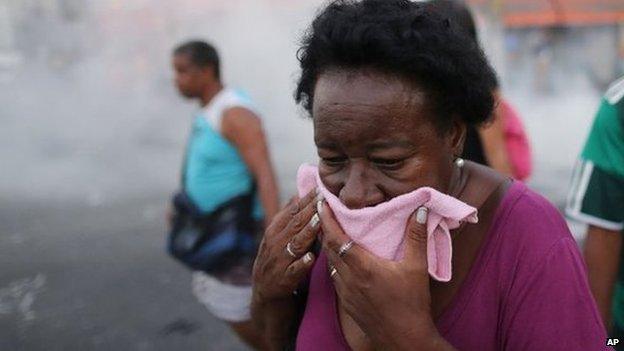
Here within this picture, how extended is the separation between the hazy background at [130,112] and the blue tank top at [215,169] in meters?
1.72

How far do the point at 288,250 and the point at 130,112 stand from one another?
783 centimetres

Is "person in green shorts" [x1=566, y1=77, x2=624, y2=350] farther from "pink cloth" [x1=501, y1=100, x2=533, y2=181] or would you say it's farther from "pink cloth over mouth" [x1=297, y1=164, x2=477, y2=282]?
"pink cloth" [x1=501, y1=100, x2=533, y2=181]

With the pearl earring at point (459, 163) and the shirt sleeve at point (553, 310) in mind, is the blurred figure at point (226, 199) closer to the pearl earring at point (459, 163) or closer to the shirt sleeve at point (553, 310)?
the pearl earring at point (459, 163)

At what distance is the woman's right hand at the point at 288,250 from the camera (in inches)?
59.1

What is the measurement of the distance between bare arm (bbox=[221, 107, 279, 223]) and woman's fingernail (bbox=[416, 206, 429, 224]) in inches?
85.3

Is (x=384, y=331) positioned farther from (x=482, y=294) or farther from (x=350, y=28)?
(x=350, y=28)

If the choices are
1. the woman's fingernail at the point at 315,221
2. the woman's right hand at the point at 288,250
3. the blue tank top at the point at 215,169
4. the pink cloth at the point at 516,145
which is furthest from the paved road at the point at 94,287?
the woman's fingernail at the point at 315,221

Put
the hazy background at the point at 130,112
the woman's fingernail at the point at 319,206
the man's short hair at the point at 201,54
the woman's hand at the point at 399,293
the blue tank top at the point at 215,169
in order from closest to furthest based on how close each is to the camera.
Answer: the woman's hand at the point at 399,293
the woman's fingernail at the point at 319,206
the blue tank top at the point at 215,169
the man's short hair at the point at 201,54
the hazy background at the point at 130,112

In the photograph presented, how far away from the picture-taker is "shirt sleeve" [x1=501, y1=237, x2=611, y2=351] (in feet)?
4.40

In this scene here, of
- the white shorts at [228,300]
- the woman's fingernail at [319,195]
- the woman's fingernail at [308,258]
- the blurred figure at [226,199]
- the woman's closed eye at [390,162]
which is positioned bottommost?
the white shorts at [228,300]

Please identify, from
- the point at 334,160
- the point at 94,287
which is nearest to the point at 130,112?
the point at 94,287

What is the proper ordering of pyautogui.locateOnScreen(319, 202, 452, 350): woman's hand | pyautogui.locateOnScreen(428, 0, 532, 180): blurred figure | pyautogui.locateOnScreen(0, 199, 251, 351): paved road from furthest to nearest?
1. pyautogui.locateOnScreen(0, 199, 251, 351): paved road
2. pyautogui.locateOnScreen(428, 0, 532, 180): blurred figure
3. pyautogui.locateOnScreen(319, 202, 452, 350): woman's hand

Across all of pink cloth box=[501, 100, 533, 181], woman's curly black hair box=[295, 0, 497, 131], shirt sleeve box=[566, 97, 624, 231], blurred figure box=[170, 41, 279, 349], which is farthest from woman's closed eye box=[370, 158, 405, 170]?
blurred figure box=[170, 41, 279, 349]

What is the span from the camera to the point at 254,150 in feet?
11.5
